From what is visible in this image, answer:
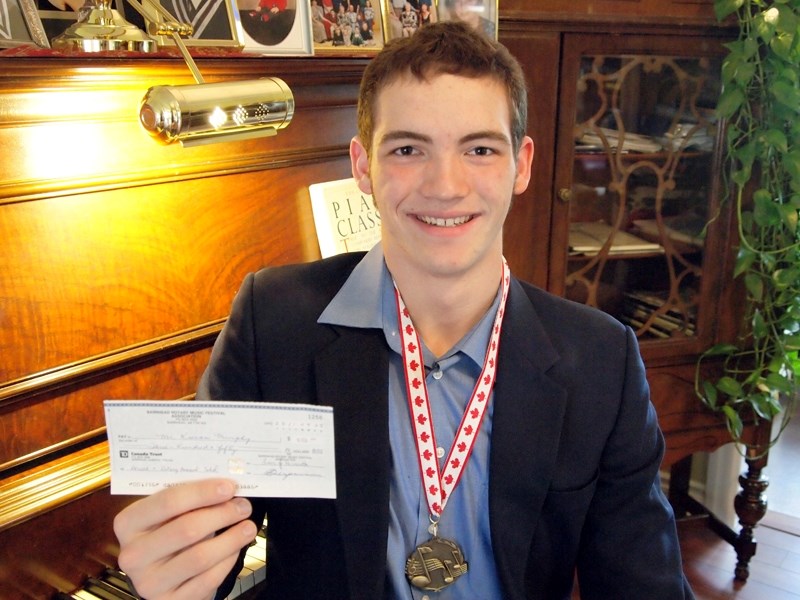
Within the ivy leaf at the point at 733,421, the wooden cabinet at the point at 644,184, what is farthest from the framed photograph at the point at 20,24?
the ivy leaf at the point at 733,421

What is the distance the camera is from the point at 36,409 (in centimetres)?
114

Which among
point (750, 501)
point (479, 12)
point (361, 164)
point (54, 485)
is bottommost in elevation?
point (750, 501)

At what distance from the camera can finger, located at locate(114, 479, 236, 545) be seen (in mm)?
844

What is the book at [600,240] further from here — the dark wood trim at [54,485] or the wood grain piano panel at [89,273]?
the dark wood trim at [54,485]

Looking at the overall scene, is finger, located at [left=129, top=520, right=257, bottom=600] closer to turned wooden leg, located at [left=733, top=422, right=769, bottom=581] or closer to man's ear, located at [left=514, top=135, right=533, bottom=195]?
man's ear, located at [left=514, top=135, right=533, bottom=195]

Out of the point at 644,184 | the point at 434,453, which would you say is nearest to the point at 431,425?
the point at 434,453

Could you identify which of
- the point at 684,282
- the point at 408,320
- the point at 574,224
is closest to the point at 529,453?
the point at 408,320

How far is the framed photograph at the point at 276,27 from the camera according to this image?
151 cm

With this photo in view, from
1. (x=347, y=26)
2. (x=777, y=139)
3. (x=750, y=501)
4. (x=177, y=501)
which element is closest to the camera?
(x=177, y=501)

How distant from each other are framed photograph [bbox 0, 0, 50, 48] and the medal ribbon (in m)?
0.70

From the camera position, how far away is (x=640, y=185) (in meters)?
2.24

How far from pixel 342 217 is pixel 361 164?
35 centimetres

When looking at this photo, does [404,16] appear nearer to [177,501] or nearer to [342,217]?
[342,217]

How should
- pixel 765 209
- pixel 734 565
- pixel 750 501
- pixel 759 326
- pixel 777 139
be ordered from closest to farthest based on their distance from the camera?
pixel 777 139 → pixel 765 209 → pixel 759 326 → pixel 750 501 → pixel 734 565
